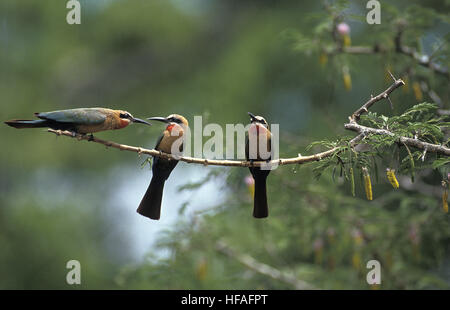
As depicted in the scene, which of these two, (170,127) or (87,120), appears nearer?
(87,120)

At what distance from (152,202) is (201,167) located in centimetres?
190

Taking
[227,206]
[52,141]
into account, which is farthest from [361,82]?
[52,141]

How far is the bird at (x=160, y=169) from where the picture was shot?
130 inches

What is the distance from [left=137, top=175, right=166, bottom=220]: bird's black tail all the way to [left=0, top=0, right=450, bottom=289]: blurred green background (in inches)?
36.5

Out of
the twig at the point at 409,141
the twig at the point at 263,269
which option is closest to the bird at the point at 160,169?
the twig at the point at 409,141

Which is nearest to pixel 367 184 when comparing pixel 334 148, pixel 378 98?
pixel 334 148

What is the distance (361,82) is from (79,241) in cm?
590

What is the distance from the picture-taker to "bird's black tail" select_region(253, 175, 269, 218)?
3.45m

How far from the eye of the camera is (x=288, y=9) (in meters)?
11.5

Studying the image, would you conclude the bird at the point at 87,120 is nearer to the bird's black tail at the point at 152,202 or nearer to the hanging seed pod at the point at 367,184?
the bird's black tail at the point at 152,202

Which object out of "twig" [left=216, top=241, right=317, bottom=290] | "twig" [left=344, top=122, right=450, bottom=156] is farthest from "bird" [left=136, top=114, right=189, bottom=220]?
"twig" [left=216, top=241, right=317, bottom=290]

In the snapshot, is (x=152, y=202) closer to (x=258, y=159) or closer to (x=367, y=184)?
(x=258, y=159)

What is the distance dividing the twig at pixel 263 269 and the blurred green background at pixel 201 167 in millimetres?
68

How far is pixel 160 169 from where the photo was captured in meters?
3.93
